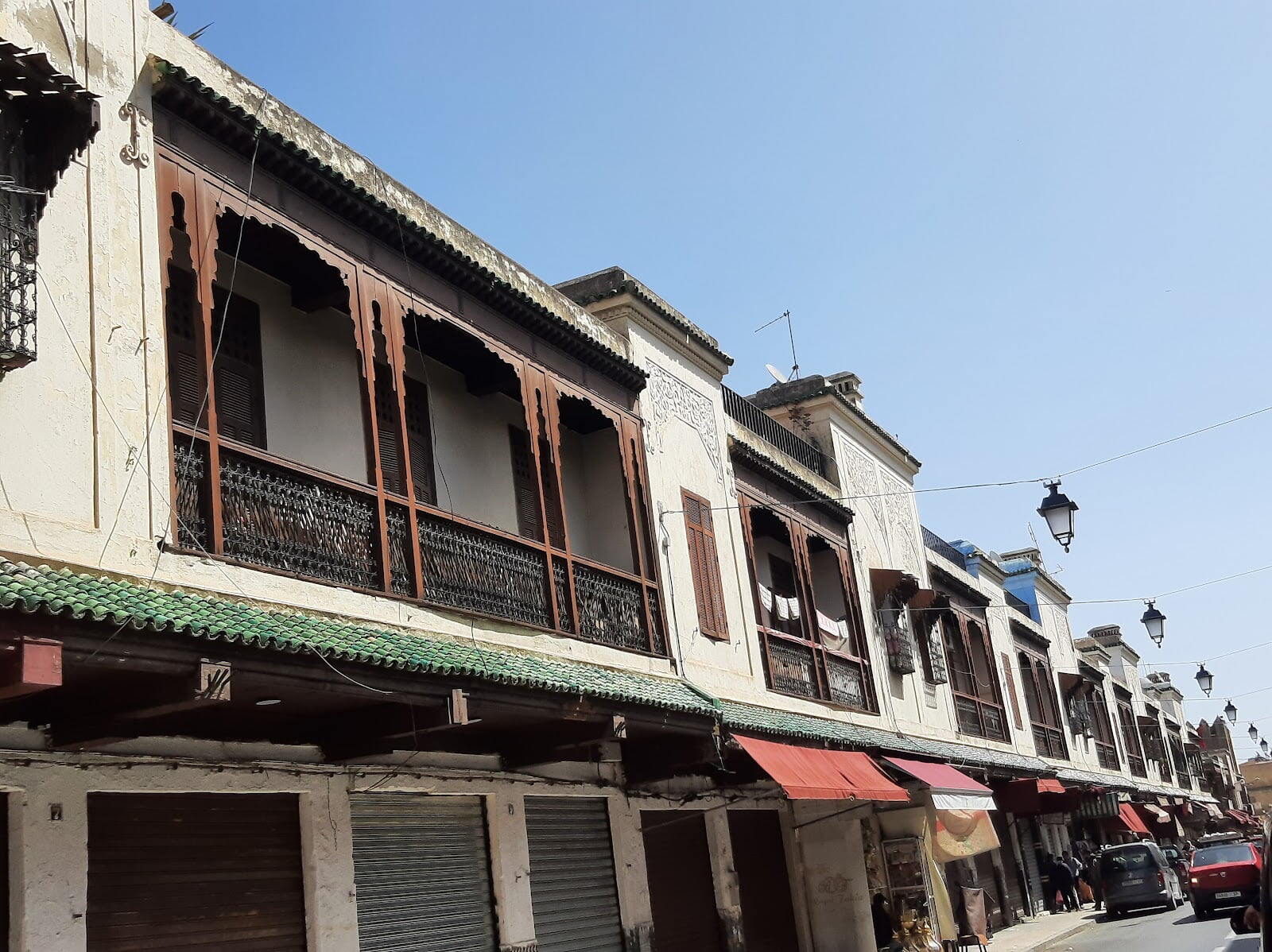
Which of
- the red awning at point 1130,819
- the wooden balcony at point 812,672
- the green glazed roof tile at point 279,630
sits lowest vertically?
the red awning at point 1130,819

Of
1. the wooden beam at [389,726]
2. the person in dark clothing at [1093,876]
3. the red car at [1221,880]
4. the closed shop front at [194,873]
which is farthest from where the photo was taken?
the person in dark clothing at [1093,876]

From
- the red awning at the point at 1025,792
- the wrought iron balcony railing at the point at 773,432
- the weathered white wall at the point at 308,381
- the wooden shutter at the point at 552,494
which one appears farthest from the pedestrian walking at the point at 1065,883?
the weathered white wall at the point at 308,381

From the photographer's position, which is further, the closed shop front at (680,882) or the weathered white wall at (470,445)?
the closed shop front at (680,882)

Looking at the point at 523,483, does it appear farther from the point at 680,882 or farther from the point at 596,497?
the point at 680,882

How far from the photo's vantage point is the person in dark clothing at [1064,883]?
30.5 m

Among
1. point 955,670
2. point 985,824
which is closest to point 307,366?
point 985,824

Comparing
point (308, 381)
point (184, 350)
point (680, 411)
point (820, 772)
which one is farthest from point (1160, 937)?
point (184, 350)

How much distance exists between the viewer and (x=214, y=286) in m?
10.3

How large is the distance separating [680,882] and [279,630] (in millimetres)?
8001

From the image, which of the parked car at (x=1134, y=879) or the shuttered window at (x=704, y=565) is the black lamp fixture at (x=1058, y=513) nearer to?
the shuttered window at (x=704, y=565)

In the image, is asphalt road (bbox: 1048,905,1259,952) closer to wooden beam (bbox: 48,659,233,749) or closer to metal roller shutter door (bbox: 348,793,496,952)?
metal roller shutter door (bbox: 348,793,496,952)

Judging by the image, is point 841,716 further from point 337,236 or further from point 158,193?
point 158,193

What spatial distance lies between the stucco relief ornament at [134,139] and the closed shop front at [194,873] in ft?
13.3

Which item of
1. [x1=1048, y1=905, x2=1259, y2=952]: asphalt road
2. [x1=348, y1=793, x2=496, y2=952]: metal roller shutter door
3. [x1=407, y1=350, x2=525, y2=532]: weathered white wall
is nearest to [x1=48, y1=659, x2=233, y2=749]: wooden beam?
[x1=348, y1=793, x2=496, y2=952]: metal roller shutter door
